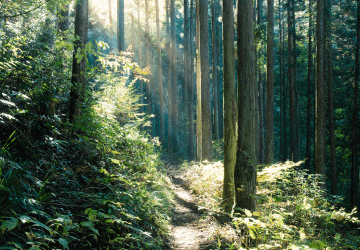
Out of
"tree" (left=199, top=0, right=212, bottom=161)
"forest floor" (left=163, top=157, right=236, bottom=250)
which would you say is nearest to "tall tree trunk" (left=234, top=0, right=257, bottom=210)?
"forest floor" (left=163, top=157, right=236, bottom=250)

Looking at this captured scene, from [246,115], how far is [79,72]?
4.23 m

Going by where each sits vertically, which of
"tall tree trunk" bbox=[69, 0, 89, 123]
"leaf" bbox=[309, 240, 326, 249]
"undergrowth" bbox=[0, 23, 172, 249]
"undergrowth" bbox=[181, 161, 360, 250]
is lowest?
"undergrowth" bbox=[181, 161, 360, 250]

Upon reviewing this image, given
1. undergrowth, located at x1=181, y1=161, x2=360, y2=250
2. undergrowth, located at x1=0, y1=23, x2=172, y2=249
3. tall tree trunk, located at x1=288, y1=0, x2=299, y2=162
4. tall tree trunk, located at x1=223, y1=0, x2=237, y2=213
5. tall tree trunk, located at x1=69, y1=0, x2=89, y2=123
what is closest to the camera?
undergrowth, located at x1=0, y1=23, x2=172, y2=249

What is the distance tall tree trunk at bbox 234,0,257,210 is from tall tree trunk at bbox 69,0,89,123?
372 centimetres

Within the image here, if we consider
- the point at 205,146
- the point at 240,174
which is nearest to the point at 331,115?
the point at 205,146

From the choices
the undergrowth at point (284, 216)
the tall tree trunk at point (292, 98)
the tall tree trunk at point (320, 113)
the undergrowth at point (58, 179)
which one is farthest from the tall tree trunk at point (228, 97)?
the tall tree trunk at point (292, 98)

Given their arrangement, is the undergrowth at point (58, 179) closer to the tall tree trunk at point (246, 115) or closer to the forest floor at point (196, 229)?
the forest floor at point (196, 229)

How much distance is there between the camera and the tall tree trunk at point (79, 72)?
522 centimetres

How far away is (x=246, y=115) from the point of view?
4.96 meters

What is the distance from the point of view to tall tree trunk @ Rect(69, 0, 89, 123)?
5.22 m

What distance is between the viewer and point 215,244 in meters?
4.18

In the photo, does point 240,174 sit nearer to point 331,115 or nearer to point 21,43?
point 21,43

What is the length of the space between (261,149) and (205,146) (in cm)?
690

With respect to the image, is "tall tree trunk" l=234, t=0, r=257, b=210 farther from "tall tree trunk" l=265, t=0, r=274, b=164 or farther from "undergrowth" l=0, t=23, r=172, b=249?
"tall tree trunk" l=265, t=0, r=274, b=164
